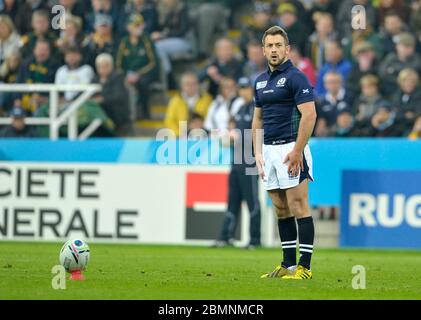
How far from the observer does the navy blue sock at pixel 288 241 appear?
11.3 meters

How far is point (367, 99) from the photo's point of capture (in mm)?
19625

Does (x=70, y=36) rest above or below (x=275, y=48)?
above

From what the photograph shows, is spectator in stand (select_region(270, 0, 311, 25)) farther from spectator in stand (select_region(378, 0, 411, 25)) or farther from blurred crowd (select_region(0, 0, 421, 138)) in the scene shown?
spectator in stand (select_region(378, 0, 411, 25))

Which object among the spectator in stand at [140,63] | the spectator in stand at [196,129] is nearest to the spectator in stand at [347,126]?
the spectator in stand at [196,129]

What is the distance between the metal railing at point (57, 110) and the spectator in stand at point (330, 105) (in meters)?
4.05

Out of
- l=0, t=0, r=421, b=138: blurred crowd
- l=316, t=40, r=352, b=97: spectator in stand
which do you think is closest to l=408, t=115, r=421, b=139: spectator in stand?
l=0, t=0, r=421, b=138: blurred crowd

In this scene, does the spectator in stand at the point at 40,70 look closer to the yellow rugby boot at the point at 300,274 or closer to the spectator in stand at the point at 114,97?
the spectator in stand at the point at 114,97

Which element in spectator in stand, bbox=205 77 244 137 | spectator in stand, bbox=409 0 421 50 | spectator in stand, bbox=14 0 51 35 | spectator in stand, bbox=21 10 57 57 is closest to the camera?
spectator in stand, bbox=205 77 244 137

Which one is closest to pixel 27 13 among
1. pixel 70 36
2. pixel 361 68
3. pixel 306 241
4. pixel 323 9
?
pixel 70 36

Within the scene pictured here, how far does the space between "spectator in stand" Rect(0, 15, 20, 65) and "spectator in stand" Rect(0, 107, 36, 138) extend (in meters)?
2.52

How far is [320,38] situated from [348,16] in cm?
69

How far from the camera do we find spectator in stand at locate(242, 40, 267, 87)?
20453mm

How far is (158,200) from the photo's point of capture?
59.7 ft

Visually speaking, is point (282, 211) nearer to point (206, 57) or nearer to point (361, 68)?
point (361, 68)
